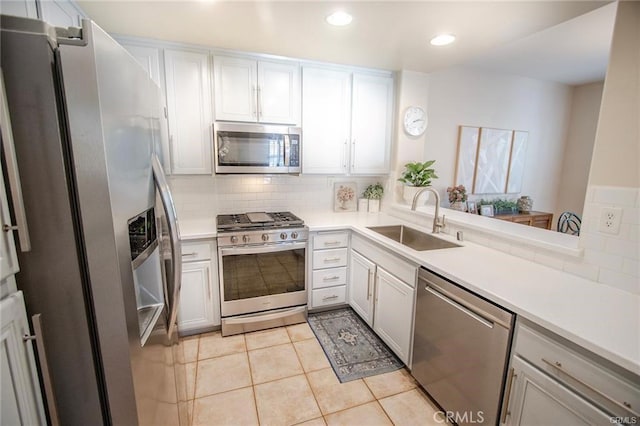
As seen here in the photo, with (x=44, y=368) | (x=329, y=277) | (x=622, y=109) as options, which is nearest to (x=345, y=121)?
(x=329, y=277)

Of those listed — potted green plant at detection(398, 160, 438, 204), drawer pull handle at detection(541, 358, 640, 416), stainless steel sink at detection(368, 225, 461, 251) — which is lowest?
drawer pull handle at detection(541, 358, 640, 416)

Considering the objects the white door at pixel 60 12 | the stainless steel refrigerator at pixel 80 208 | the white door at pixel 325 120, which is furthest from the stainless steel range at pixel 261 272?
the white door at pixel 60 12

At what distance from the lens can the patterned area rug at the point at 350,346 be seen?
82.7 inches

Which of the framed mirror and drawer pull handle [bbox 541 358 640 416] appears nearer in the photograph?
drawer pull handle [bbox 541 358 640 416]

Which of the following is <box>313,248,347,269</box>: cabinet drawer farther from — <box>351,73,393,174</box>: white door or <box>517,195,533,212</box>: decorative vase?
<box>517,195,533,212</box>: decorative vase

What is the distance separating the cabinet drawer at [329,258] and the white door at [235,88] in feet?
4.59

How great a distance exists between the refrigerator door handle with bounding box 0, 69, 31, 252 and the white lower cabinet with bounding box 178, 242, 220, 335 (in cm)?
163

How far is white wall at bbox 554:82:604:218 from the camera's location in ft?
13.6

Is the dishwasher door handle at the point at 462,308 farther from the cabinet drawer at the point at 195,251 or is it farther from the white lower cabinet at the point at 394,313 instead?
the cabinet drawer at the point at 195,251

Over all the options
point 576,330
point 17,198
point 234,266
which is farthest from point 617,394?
point 234,266

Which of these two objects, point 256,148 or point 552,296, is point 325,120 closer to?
point 256,148

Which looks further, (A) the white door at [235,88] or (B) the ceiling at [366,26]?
(A) the white door at [235,88]

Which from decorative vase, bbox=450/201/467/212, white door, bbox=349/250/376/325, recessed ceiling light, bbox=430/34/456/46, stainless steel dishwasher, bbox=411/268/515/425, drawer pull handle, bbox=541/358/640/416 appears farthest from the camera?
decorative vase, bbox=450/201/467/212

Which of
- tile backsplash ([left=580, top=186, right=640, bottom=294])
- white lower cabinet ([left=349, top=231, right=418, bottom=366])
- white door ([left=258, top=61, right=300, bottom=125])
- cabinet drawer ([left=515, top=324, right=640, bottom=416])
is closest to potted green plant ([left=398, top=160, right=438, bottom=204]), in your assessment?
white lower cabinet ([left=349, top=231, right=418, bottom=366])
